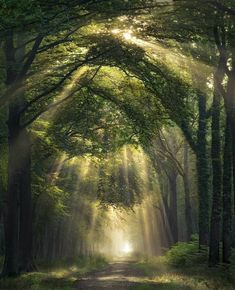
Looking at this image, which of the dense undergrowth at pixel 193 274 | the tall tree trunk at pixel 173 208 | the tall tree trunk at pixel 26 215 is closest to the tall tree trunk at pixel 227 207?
the dense undergrowth at pixel 193 274

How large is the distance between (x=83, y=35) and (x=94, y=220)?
2952 centimetres

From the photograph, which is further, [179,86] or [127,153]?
[127,153]

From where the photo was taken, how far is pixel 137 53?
1866 centimetres

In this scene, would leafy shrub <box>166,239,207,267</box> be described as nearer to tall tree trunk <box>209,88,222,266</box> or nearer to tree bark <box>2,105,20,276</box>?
tall tree trunk <box>209,88,222,266</box>

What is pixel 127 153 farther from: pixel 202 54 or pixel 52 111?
pixel 202 54

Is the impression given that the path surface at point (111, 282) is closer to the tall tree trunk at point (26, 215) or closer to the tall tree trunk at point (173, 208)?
the tall tree trunk at point (26, 215)

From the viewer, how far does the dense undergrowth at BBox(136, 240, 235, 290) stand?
48.8 feet

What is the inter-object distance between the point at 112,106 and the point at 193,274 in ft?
35.0

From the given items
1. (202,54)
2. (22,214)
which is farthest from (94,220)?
(202,54)

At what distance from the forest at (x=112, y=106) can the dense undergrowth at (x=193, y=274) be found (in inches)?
2.8

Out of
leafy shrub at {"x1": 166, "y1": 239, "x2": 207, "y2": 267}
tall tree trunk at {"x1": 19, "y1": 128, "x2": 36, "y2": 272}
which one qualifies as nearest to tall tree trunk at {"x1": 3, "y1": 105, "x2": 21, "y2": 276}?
tall tree trunk at {"x1": 19, "y1": 128, "x2": 36, "y2": 272}

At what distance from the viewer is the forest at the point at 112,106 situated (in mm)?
14672

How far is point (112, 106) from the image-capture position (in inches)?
1072

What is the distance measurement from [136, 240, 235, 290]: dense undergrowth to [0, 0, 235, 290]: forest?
0.07 m
